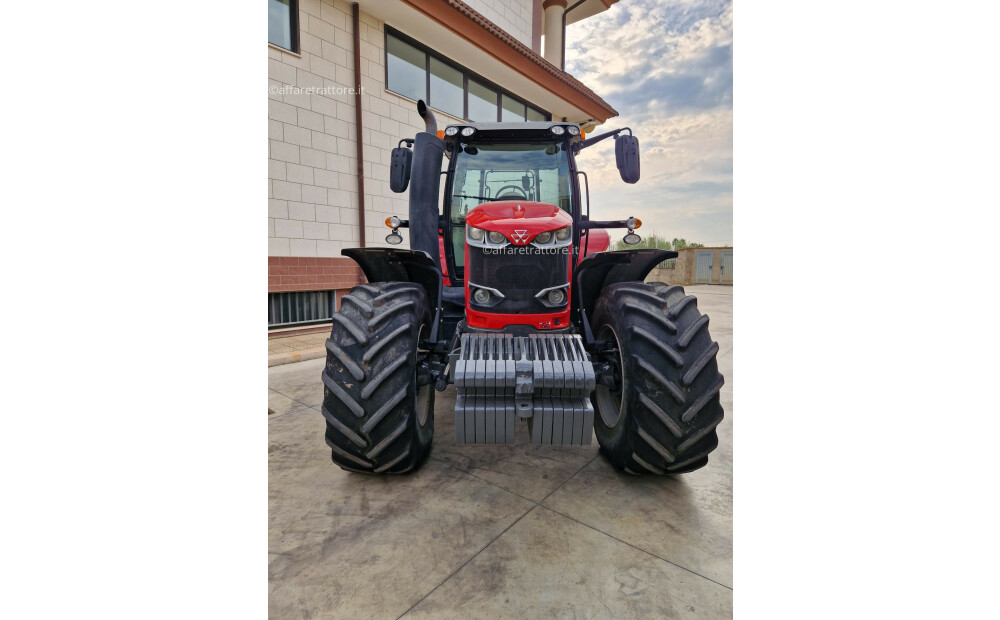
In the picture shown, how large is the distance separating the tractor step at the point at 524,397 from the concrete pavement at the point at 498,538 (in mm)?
313

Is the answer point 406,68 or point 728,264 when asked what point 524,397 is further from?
point 406,68

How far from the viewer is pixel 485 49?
18.6 feet

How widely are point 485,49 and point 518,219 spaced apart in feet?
16.2

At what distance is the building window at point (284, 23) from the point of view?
13.8 ft

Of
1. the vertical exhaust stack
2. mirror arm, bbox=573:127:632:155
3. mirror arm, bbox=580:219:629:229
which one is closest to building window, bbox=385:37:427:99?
the vertical exhaust stack

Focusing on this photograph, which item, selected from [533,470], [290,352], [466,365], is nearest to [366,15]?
[290,352]

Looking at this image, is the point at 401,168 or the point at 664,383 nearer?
the point at 664,383

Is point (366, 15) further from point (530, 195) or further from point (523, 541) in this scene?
point (523, 541)

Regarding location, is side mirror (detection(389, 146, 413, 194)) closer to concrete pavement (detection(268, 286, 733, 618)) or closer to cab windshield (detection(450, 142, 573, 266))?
cab windshield (detection(450, 142, 573, 266))

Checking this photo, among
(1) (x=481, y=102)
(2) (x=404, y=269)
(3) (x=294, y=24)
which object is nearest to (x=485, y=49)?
(1) (x=481, y=102)

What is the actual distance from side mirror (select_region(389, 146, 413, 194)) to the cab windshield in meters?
0.30

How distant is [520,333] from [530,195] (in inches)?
38.2

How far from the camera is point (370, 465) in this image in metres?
1.73

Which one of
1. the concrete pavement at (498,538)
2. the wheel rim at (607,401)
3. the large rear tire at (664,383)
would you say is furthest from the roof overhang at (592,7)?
the concrete pavement at (498,538)
